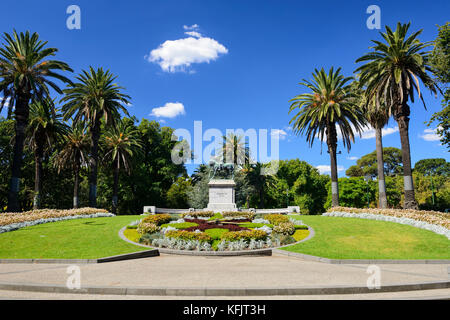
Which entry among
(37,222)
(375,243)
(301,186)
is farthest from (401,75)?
(301,186)

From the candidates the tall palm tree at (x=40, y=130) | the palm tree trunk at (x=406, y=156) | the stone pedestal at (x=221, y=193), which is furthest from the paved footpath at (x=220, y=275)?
the tall palm tree at (x=40, y=130)

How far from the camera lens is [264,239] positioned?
1788 cm

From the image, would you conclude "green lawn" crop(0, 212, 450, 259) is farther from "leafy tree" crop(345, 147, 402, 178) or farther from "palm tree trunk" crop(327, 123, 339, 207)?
"leafy tree" crop(345, 147, 402, 178)

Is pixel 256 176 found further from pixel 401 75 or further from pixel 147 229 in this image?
pixel 147 229

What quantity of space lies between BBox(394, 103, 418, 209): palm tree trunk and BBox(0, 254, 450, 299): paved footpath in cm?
1537

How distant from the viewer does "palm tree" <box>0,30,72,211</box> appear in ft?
90.2

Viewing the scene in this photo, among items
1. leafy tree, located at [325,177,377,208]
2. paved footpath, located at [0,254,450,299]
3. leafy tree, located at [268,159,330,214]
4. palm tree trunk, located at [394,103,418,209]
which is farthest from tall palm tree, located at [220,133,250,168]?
paved footpath, located at [0,254,450,299]

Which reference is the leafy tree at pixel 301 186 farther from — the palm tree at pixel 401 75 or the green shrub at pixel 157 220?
the green shrub at pixel 157 220

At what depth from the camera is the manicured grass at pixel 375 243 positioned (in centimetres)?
1445

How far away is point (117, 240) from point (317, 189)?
6237 cm

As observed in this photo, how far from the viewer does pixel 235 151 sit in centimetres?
6169

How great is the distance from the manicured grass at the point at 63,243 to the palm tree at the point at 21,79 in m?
9.41

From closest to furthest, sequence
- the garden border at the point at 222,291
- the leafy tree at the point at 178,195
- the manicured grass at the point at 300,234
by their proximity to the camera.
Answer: the garden border at the point at 222,291, the manicured grass at the point at 300,234, the leafy tree at the point at 178,195
